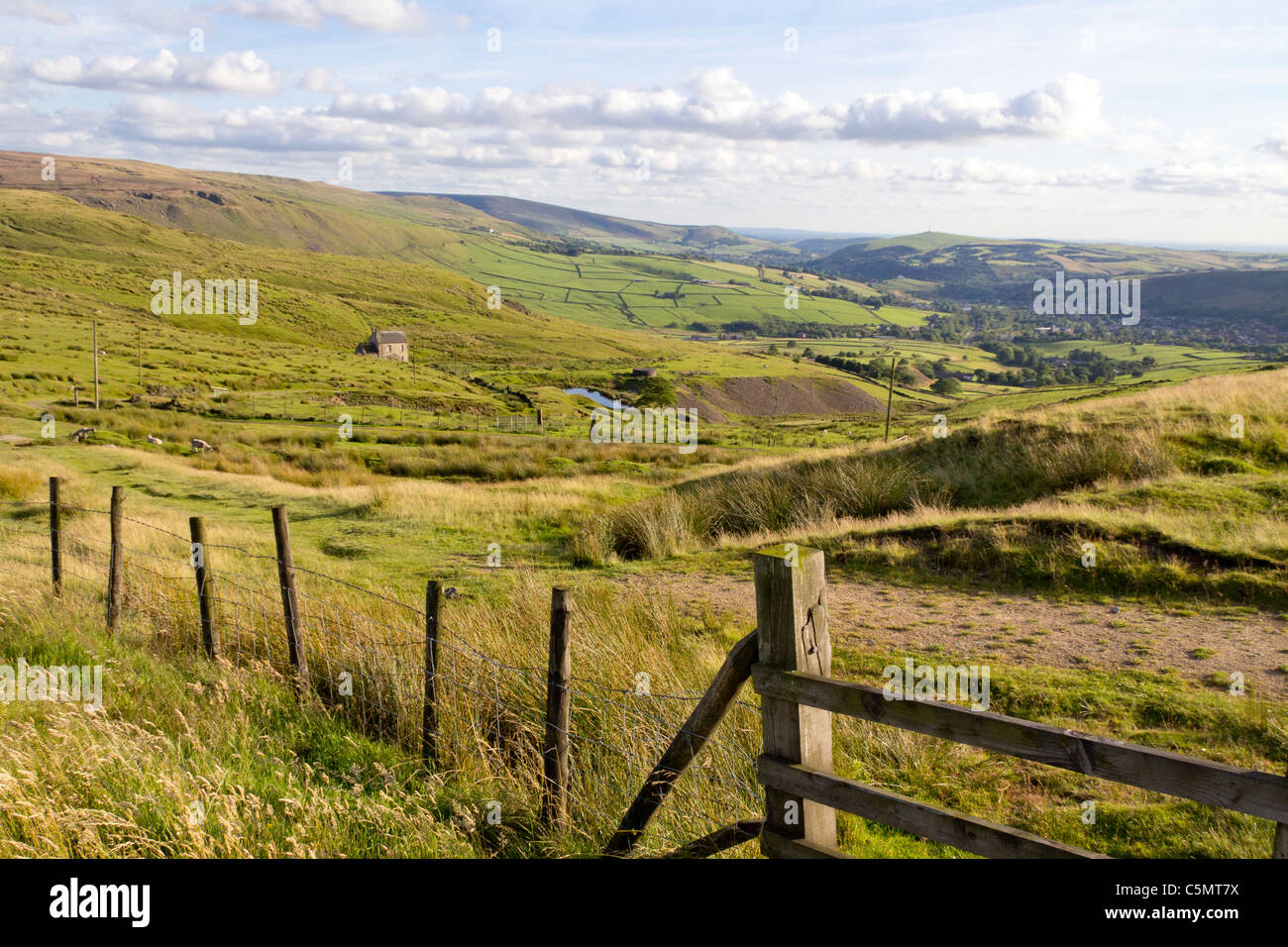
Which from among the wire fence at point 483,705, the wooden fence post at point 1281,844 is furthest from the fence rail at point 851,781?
the wire fence at point 483,705

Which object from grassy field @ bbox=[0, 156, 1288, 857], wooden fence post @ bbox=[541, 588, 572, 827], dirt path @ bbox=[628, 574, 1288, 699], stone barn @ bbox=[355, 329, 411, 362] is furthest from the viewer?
stone barn @ bbox=[355, 329, 411, 362]

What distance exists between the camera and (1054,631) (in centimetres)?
911

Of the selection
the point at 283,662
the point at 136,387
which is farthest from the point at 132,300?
the point at 283,662

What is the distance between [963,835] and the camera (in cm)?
325

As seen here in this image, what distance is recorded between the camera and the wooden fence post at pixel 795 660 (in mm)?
3615

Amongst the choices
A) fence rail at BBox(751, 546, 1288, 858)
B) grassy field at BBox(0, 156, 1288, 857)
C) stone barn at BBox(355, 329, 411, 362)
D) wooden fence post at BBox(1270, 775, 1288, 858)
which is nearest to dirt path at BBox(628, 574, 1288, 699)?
grassy field at BBox(0, 156, 1288, 857)

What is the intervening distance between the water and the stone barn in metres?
27.8

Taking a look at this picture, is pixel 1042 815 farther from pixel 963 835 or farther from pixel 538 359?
pixel 538 359

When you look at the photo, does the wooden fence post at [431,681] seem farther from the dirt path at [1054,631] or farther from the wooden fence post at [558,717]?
the dirt path at [1054,631]

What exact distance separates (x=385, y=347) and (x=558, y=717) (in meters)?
119

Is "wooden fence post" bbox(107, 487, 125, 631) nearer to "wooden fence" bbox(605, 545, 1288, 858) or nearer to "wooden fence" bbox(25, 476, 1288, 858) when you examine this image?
"wooden fence" bbox(25, 476, 1288, 858)

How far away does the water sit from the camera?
94.4 metres

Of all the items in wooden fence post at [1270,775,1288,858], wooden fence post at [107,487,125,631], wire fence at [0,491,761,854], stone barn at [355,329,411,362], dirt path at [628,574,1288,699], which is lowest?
dirt path at [628,574,1288,699]

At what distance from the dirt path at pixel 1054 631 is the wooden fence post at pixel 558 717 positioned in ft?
15.7
